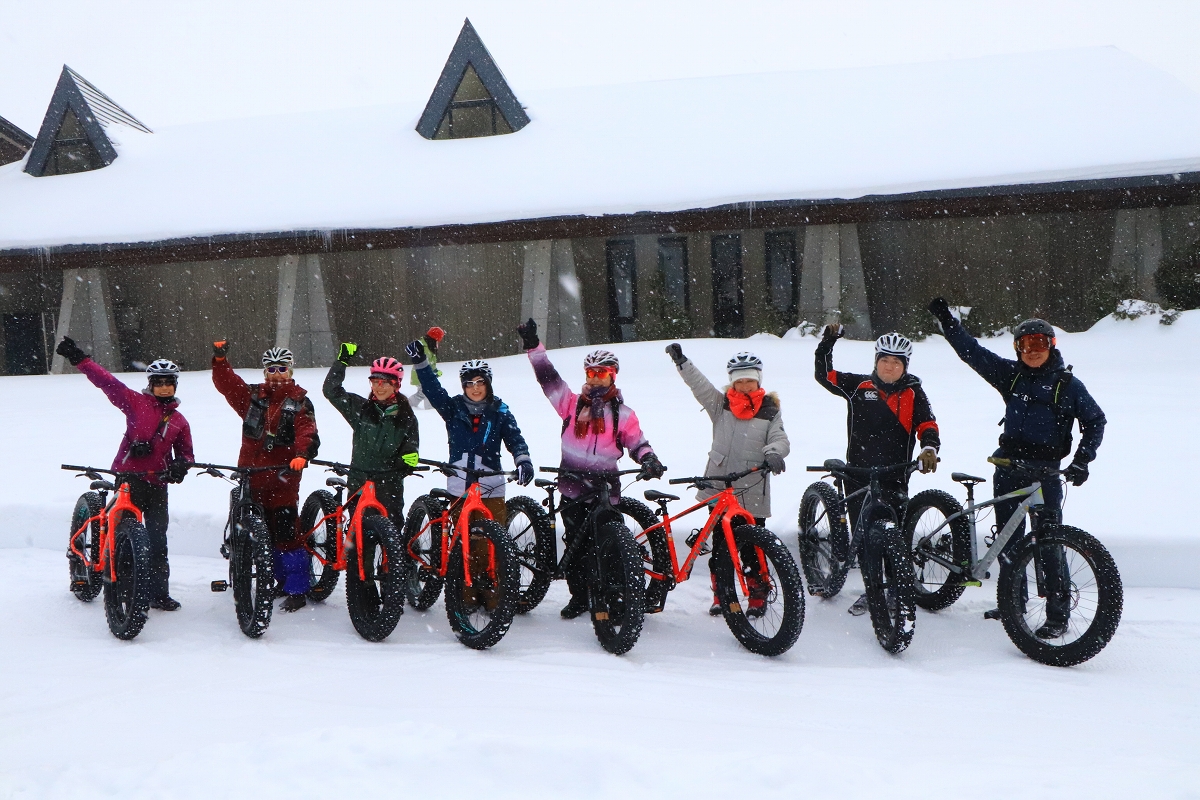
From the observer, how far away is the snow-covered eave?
43.9ft

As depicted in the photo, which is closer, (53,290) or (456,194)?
(456,194)

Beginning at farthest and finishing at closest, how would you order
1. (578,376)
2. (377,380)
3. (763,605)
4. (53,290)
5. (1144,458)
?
1. (53,290)
2. (578,376)
3. (1144,458)
4. (377,380)
5. (763,605)

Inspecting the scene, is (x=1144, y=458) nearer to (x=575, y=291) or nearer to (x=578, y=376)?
(x=578, y=376)

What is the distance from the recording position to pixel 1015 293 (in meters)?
16.6

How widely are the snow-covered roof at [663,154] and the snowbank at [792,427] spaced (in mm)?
2518

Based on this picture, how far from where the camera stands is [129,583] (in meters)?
5.34

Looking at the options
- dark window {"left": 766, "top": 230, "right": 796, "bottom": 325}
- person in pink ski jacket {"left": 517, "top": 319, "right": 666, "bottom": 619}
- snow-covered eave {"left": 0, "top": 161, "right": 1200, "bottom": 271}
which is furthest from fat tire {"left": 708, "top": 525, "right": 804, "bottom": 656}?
dark window {"left": 766, "top": 230, "right": 796, "bottom": 325}

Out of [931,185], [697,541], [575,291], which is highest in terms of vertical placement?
[931,185]

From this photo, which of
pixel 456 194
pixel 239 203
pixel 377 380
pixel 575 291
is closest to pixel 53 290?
pixel 239 203

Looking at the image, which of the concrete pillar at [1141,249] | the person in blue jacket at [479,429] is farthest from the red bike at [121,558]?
the concrete pillar at [1141,249]

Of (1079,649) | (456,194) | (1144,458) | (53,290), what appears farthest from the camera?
(53,290)

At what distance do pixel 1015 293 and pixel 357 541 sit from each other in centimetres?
1475

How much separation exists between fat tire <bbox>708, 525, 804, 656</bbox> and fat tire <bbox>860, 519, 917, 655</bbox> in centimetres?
43

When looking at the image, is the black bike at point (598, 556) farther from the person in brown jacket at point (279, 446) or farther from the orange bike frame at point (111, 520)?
the orange bike frame at point (111, 520)
